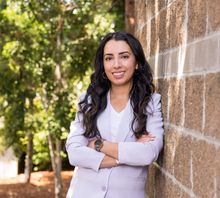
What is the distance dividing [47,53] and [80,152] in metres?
6.53

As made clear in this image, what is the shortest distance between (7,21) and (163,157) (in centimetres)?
670

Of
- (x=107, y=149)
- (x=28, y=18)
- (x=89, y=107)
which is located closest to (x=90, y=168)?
(x=107, y=149)

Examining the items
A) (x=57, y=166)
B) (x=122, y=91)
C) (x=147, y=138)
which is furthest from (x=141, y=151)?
(x=57, y=166)

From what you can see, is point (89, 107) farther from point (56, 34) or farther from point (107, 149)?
point (56, 34)

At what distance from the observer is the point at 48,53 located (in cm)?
954

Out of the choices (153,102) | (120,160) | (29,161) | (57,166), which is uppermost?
(153,102)

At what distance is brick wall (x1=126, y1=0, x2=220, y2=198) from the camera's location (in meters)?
2.10

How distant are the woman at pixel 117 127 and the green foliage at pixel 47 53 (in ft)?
19.4

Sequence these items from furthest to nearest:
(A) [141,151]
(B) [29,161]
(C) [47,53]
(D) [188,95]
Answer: (B) [29,161] → (C) [47,53] → (A) [141,151] → (D) [188,95]

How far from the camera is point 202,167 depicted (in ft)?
7.30

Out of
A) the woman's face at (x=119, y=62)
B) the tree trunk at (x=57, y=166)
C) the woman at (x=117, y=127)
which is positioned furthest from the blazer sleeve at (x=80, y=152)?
the tree trunk at (x=57, y=166)

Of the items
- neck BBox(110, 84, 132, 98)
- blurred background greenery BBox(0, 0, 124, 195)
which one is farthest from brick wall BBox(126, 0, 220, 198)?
blurred background greenery BBox(0, 0, 124, 195)

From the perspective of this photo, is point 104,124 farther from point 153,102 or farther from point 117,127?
point 153,102

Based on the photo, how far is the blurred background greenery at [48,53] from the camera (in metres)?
9.23
